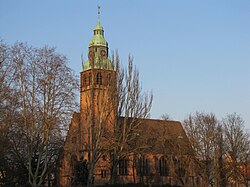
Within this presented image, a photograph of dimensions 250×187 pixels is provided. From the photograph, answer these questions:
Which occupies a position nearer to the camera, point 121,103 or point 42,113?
point 42,113

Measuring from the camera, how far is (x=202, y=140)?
168 ft

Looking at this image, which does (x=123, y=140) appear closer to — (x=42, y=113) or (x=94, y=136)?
(x=94, y=136)

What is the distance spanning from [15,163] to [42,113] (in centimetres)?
873

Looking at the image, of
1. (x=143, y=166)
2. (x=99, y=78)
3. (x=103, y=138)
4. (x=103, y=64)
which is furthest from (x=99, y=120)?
(x=143, y=166)

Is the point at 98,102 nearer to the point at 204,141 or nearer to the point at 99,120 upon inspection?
the point at 99,120

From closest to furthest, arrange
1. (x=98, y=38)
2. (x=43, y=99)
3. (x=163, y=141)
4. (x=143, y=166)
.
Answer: (x=43, y=99) < (x=163, y=141) < (x=98, y=38) < (x=143, y=166)

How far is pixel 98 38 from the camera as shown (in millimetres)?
65750

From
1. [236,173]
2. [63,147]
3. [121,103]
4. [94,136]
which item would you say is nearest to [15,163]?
[63,147]

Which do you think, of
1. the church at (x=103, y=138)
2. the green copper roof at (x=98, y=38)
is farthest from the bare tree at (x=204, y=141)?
the green copper roof at (x=98, y=38)

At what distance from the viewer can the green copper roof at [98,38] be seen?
212 ft

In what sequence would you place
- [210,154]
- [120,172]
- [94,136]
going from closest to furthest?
1. [94,136]
2. [210,154]
3. [120,172]

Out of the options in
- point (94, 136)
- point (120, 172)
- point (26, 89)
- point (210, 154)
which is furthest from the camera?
point (120, 172)

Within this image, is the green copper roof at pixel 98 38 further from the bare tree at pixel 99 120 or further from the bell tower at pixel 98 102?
the bare tree at pixel 99 120

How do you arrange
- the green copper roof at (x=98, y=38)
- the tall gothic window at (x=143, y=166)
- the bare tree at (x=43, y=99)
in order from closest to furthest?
the bare tree at (x=43, y=99) → the green copper roof at (x=98, y=38) → the tall gothic window at (x=143, y=166)
